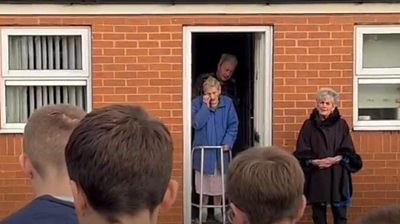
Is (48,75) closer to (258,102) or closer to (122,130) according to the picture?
(258,102)

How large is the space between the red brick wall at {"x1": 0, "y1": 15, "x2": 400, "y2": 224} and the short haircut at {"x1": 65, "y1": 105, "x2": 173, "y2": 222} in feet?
19.8

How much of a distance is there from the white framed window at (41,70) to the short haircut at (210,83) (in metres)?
1.21

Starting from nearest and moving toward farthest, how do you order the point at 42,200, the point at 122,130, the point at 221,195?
the point at 122,130 < the point at 42,200 < the point at 221,195

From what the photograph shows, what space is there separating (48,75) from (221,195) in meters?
2.18

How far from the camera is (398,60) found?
8445 millimetres

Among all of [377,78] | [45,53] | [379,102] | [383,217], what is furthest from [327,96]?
[383,217]

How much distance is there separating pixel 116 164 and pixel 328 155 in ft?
19.5

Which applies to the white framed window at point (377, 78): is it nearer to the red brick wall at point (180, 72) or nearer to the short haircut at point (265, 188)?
the red brick wall at point (180, 72)

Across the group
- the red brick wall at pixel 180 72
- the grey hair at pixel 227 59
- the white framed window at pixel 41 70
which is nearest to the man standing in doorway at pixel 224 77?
the grey hair at pixel 227 59

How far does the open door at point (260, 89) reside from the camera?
8.35 metres

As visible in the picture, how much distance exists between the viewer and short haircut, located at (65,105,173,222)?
2.04m

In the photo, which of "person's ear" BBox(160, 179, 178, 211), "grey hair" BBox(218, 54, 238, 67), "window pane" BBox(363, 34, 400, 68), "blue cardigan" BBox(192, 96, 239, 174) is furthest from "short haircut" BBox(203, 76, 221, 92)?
"person's ear" BBox(160, 179, 178, 211)

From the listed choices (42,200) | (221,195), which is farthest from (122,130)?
(221,195)

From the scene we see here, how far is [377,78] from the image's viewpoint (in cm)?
837
